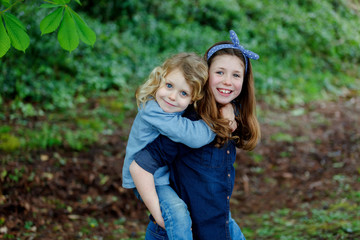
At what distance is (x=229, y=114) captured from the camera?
7.95 ft

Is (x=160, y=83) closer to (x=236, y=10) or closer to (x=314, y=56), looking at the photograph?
(x=236, y=10)

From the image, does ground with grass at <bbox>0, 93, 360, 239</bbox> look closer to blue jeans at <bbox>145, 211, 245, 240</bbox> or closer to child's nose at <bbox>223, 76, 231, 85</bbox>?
blue jeans at <bbox>145, 211, 245, 240</bbox>

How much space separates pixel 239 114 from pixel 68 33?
1.18 m

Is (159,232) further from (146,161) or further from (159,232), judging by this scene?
(146,161)

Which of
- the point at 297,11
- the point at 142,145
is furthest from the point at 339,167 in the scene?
the point at 297,11

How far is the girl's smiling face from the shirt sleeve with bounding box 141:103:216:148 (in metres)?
0.26

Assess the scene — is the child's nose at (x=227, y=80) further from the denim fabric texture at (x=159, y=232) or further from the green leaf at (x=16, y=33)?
the green leaf at (x=16, y=33)

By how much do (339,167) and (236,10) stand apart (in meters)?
6.00

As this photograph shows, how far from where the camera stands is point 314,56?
35.1ft

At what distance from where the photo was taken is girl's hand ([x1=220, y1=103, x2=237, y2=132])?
94.3 inches

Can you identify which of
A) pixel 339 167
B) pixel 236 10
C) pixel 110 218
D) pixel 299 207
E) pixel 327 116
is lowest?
pixel 110 218

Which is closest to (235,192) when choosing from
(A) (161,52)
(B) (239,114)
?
(B) (239,114)

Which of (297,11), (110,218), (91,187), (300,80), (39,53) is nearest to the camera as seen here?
(110,218)

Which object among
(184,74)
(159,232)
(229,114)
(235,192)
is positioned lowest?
(235,192)
